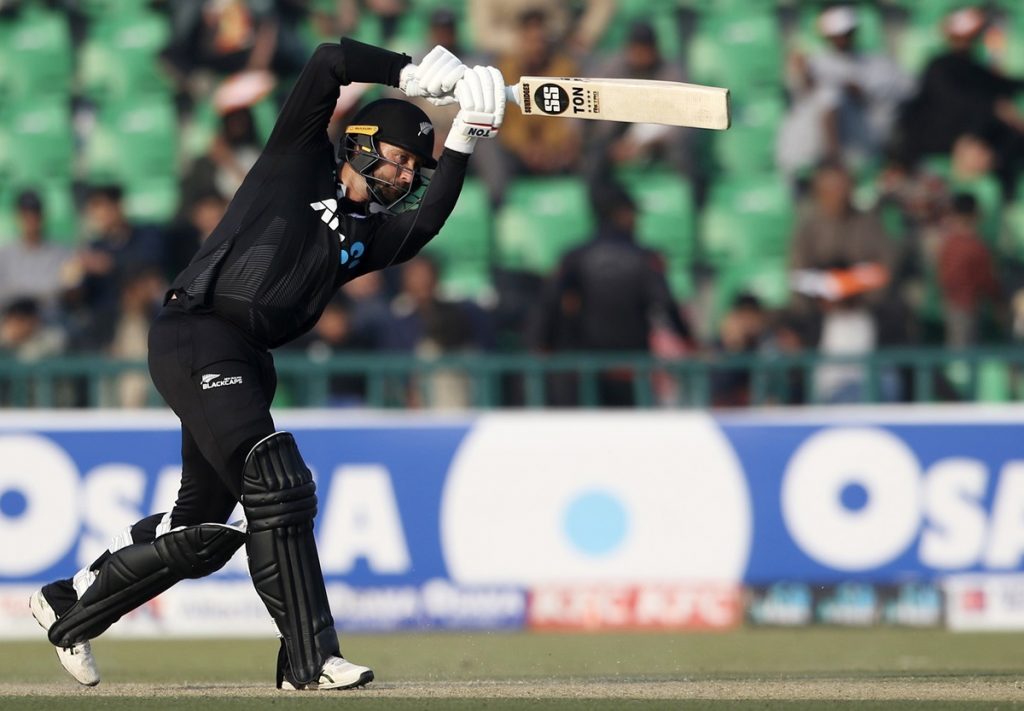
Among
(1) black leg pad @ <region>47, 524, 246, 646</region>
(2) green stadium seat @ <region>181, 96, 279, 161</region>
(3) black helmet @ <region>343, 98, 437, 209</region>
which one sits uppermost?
(2) green stadium seat @ <region>181, 96, 279, 161</region>

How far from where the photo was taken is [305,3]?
12.8 m

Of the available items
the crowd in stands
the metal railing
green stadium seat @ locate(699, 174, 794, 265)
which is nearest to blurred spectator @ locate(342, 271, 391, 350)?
the crowd in stands

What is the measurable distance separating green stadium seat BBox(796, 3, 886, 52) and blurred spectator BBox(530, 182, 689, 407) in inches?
117

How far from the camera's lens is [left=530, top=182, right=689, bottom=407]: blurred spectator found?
33.1 feet

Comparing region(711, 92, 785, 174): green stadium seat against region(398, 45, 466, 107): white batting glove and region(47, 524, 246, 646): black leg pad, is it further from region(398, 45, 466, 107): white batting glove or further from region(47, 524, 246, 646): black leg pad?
region(47, 524, 246, 646): black leg pad

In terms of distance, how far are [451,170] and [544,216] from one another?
588 cm

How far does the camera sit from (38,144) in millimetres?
12875

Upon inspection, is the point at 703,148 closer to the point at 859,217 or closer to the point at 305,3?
the point at 859,217

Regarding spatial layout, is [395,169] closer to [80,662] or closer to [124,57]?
[80,662]

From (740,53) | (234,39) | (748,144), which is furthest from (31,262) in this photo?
(740,53)

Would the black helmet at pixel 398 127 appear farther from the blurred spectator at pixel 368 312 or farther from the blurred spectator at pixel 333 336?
the blurred spectator at pixel 368 312

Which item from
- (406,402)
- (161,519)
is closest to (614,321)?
(406,402)

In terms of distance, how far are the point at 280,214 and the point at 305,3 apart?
7306mm

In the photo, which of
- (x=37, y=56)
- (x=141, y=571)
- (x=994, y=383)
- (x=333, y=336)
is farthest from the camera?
(x=37, y=56)
